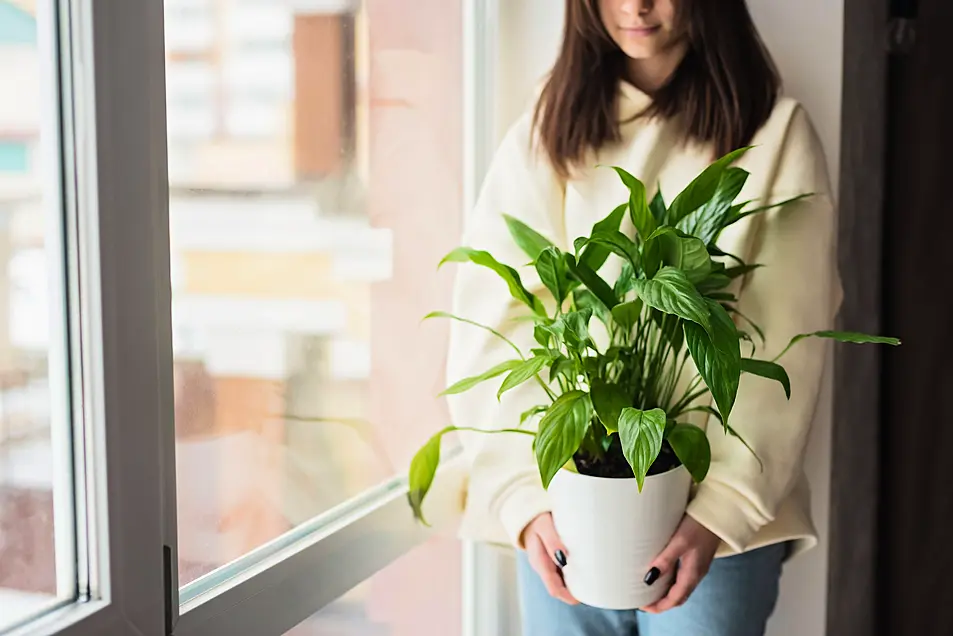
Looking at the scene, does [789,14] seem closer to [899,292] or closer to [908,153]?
[908,153]

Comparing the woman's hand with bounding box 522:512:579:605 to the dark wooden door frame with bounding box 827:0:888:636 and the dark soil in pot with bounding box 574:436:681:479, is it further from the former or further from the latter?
the dark wooden door frame with bounding box 827:0:888:636

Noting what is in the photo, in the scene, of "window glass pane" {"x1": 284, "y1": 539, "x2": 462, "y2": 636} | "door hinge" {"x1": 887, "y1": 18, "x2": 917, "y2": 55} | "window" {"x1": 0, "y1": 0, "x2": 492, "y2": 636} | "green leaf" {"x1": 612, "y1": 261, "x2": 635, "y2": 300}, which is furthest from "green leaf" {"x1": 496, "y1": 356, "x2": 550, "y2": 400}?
"door hinge" {"x1": 887, "y1": 18, "x2": 917, "y2": 55}

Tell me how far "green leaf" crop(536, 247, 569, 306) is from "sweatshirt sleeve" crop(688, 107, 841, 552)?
265 millimetres

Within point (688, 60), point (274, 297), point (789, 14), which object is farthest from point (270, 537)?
point (789, 14)

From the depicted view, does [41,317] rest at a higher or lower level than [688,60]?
lower

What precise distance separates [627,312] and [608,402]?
103mm

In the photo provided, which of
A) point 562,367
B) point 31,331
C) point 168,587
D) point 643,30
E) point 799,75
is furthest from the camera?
point 799,75

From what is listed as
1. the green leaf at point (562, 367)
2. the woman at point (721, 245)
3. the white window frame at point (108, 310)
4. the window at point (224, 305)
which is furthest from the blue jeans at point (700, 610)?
the white window frame at point (108, 310)

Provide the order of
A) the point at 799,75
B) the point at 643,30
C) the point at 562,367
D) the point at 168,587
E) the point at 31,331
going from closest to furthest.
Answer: the point at 31,331 → the point at 168,587 → the point at 562,367 → the point at 643,30 → the point at 799,75

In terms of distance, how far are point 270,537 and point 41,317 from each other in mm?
445

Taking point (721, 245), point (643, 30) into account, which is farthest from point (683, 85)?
point (721, 245)

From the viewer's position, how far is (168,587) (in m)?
0.85

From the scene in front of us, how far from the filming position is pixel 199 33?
3.11 feet

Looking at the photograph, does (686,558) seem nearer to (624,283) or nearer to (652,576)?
(652,576)
